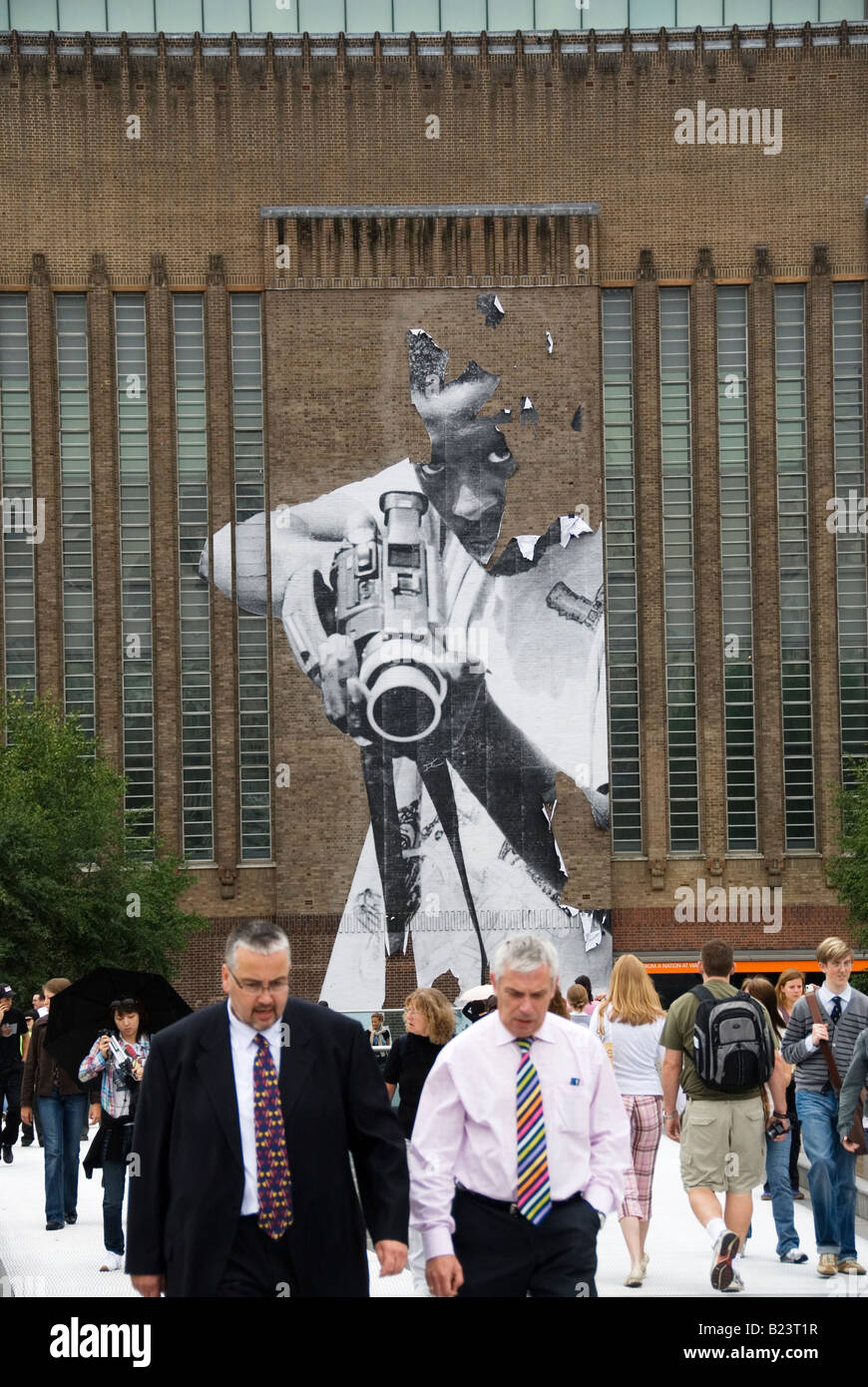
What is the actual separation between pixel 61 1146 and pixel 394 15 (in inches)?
1540

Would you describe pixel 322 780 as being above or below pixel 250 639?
below

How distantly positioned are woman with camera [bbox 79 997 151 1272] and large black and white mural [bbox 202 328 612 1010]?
32.2 metres

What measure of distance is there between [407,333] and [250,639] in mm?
7899

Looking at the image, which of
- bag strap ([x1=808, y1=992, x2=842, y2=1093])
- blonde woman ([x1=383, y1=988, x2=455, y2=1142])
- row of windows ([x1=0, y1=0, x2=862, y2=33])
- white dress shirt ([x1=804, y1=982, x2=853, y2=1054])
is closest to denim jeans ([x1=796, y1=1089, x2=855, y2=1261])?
bag strap ([x1=808, y1=992, x2=842, y2=1093])

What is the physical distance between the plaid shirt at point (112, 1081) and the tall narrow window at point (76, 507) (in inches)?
1325

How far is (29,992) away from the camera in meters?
38.1

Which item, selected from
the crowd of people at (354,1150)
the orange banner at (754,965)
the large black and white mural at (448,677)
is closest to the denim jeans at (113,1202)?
the crowd of people at (354,1150)

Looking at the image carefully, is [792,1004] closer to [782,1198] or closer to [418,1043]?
[782,1198]

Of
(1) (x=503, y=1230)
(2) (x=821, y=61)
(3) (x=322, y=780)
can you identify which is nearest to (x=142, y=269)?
(3) (x=322, y=780)

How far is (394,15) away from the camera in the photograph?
4934 centimetres

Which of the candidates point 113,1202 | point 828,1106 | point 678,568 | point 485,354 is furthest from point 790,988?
point 485,354

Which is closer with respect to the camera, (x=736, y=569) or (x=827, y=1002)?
(x=827, y=1002)
